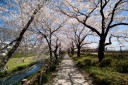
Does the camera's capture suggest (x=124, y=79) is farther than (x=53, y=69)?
No

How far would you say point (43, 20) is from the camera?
28734 millimetres

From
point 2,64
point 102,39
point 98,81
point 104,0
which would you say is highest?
point 104,0

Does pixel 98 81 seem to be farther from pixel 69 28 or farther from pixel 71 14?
pixel 69 28

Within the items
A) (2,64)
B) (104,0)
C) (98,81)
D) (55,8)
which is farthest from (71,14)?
(2,64)

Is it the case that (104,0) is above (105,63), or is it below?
above

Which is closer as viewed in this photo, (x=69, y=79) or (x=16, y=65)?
(x=69, y=79)

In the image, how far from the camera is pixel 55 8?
75.3 feet

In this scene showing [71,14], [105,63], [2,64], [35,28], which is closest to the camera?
[2,64]

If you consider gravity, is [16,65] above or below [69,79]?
below

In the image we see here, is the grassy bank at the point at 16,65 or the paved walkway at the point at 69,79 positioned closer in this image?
the paved walkway at the point at 69,79

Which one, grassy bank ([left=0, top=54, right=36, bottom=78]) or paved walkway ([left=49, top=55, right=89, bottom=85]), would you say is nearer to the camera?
paved walkway ([left=49, top=55, right=89, bottom=85])

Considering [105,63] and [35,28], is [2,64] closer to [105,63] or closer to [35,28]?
[105,63]

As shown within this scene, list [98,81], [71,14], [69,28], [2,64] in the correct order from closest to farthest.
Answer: [2,64], [98,81], [71,14], [69,28]

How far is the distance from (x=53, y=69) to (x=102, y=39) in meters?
6.69
